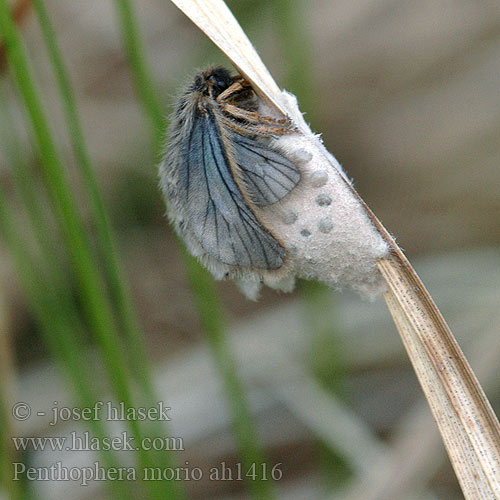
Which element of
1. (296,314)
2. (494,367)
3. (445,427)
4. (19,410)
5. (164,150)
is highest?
(164,150)

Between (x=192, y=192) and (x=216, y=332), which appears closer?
(x=192, y=192)

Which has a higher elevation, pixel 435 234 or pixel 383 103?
pixel 383 103

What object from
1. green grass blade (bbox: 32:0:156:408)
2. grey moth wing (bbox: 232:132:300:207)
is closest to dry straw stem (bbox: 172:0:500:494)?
grey moth wing (bbox: 232:132:300:207)

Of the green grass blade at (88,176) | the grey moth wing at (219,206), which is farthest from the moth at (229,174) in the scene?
the green grass blade at (88,176)

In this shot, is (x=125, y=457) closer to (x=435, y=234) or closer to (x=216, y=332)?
(x=216, y=332)

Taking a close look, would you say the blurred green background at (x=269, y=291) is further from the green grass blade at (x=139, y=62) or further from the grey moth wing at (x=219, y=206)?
the grey moth wing at (x=219, y=206)

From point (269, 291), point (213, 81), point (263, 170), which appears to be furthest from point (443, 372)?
point (269, 291)

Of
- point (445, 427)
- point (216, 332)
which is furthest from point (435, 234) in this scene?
point (445, 427)
